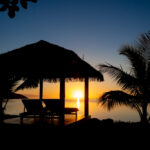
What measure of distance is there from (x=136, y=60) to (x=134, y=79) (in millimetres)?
649

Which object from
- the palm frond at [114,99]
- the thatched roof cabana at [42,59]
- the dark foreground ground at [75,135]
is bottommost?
the dark foreground ground at [75,135]

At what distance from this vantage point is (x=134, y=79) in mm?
5707

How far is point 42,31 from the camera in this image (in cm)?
620

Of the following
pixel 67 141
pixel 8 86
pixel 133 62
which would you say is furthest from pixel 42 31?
pixel 67 141

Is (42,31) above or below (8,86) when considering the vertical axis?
above

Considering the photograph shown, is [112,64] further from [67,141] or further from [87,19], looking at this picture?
[67,141]

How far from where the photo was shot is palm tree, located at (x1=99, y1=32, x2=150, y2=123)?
569 centimetres

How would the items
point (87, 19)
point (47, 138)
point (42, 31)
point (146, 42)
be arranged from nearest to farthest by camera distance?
point (47, 138)
point (146, 42)
point (42, 31)
point (87, 19)

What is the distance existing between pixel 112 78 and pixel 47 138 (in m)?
2.75

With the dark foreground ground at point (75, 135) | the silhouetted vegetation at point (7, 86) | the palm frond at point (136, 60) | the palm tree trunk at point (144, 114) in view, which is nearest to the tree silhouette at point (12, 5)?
the dark foreground ground at point (75, 135)

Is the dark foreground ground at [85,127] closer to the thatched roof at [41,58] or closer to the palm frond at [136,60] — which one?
the thatched roof at [41,58]

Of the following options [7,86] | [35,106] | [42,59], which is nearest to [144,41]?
[42,59]

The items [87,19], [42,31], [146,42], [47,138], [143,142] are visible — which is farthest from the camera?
[87,19]

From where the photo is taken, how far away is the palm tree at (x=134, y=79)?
569 centimetres
